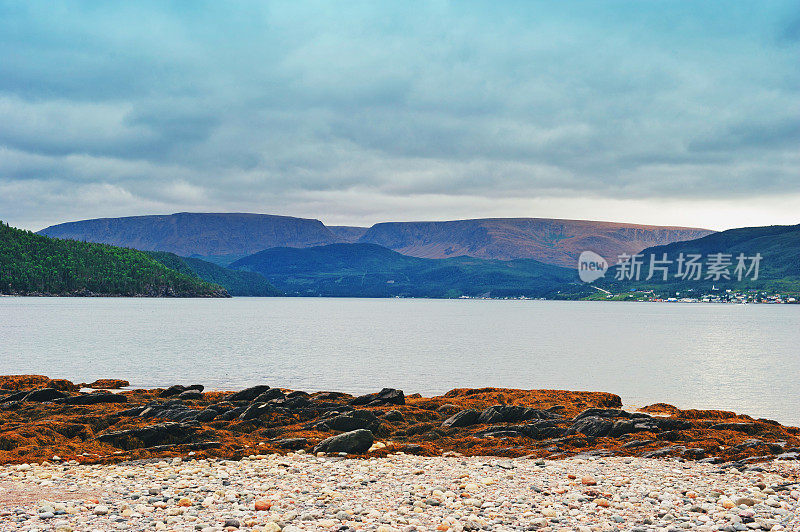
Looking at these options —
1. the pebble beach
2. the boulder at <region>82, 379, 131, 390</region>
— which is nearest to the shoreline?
the pebble beach

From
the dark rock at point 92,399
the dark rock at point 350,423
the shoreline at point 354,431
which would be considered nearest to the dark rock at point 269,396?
the shoreline at point 354,431

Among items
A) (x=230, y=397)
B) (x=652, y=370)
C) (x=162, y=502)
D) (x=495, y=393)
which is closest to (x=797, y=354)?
(x=652, y=370)

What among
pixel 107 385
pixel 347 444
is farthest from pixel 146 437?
pixel 107 385

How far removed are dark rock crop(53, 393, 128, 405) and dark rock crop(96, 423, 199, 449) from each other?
1235 cm

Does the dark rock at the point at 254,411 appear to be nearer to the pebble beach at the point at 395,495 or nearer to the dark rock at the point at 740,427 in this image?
the pebble beach at the point at 395,495

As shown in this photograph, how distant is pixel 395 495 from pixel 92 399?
2398 centimetres

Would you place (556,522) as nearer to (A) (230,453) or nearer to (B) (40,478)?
(A) (230,453)

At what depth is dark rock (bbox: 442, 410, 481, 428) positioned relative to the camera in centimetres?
2731

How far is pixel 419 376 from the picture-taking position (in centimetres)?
5809

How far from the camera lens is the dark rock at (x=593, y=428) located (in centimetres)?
2448

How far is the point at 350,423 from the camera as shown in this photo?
25547 millimetres

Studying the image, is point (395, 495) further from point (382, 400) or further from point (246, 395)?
point (246, 395)

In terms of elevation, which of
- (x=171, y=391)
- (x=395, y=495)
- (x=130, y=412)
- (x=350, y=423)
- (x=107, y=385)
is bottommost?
(x=107, y=385)

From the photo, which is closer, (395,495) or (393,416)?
(395,495)
